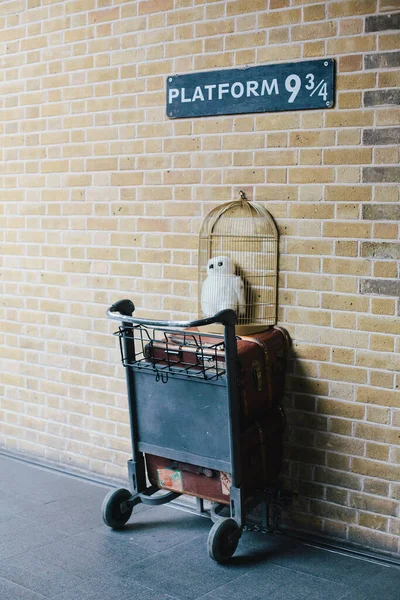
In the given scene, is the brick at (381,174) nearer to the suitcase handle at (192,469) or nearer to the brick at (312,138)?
the brick at (312,138)

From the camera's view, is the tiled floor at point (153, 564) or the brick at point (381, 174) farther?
the brick at point (381, 174)

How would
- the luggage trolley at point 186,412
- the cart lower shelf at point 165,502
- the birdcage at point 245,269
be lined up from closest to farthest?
the luggage trolley at point 186,412 → the cart lower shelf at point 165,502 → the birdcage at point 245,269

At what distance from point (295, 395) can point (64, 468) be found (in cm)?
171

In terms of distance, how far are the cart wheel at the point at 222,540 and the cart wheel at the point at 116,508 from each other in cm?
58

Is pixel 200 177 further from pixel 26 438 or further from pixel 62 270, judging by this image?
pixel 26 438

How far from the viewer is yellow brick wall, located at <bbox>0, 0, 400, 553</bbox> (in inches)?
141

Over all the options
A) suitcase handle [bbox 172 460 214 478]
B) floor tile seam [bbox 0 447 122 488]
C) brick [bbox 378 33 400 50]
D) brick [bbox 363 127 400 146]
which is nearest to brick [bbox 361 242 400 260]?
brick [bbox 363 127 400 146]

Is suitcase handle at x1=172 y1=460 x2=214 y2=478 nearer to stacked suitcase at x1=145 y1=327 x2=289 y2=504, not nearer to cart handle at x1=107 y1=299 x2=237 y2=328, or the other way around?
stacked suitcase at x1=145 y1=327 x2=289 y2=504

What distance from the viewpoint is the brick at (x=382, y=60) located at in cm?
344

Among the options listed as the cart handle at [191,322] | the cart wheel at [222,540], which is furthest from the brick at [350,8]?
the cart wheel at [222,540]

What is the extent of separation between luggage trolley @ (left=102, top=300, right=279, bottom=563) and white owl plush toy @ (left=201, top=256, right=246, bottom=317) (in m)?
0.27

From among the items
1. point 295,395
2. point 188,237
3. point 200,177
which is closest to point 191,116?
point 200,177

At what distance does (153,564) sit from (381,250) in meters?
1.79

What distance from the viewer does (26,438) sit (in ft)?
16.4
